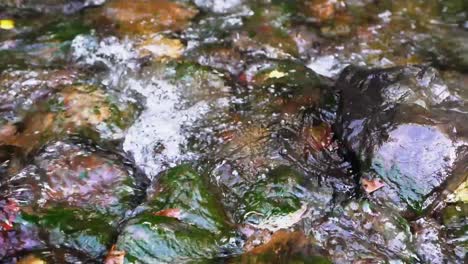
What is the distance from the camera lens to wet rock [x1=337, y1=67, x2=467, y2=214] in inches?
148

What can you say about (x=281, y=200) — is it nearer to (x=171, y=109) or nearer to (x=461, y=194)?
(x=461, y=194)

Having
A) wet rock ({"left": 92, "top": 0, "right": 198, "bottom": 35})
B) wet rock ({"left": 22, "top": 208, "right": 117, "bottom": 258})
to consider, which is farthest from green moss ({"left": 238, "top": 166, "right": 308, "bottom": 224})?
wet rock ({"left": 92, "top": 0, "right": 198, "bottom": 35})

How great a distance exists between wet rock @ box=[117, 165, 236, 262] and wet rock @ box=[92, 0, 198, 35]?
2053 mm

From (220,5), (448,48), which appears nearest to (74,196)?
(220,5)

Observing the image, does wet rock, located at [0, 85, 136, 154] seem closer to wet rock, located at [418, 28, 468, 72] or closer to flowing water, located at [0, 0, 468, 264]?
flowing water, located at [0, 0, 468, 264]

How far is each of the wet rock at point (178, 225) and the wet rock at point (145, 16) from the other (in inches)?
80.8

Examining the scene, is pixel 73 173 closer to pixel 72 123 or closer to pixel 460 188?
pixel 72 123

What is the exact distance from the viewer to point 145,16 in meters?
5.63

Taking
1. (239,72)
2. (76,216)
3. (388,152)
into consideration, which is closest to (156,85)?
(239,72)

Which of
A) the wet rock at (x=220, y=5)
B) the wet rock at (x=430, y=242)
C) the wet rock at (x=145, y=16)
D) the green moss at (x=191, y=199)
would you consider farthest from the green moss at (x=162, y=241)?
the wet rock at (x=220, y=5)

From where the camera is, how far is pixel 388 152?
151 inches

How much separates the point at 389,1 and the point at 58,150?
4059 mm

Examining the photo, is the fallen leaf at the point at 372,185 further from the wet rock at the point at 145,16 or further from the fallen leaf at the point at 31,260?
the wet rock at the point at 145,16

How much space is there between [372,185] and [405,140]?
414 millimetres
